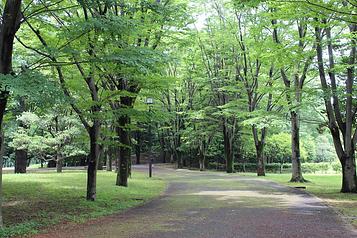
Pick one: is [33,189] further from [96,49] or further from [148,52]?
[148,52]

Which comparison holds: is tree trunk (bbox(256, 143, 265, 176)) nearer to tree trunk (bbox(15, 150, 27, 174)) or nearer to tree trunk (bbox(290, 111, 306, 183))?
tree trunk (bbox(290, 111, 306, 183))

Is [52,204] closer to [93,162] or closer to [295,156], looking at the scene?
[93,162]

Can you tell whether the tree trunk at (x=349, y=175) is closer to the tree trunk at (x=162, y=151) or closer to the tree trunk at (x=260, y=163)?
the tree trunk at (x=260, y=163)

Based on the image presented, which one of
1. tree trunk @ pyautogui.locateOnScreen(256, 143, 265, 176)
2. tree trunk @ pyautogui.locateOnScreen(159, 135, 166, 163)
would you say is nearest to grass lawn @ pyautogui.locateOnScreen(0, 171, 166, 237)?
tree trunk @ pyautogui.locateOnScreen(256, 143, 265, 176)

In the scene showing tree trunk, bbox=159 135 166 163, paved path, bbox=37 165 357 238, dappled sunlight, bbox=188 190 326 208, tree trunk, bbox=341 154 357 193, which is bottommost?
paved path, bbox=37 165 357 238

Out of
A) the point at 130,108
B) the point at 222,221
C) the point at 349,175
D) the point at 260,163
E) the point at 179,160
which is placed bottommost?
the point at 222,221

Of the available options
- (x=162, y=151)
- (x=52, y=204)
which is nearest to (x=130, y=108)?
(x=52, y=204)

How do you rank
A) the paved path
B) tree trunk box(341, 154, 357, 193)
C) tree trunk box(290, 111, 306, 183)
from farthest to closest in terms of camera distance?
tree trunk box(290, 111, 306, 183)
tree trunk box(341, 154, 357, 193)
the paved path

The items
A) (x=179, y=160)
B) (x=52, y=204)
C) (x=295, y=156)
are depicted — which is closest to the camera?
(x=52, y=204)

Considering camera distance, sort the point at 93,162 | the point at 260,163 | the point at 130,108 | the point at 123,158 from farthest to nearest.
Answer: the point at 260,163, the point at 123,158, the point at 130,108, the point at 93,162

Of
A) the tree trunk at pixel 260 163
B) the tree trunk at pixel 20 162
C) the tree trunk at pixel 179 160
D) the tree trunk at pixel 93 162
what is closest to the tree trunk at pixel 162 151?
the tree trunk at pixel 179 160

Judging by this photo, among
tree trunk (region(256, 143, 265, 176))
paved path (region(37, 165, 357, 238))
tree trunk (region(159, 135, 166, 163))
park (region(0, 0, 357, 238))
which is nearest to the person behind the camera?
paved path (region(37, 165, 357, 238))

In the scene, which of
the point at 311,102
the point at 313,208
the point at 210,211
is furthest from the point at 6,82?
the point at 311,102

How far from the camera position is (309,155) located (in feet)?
170
